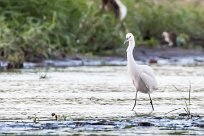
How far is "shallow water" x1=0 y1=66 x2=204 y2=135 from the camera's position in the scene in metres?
8.37

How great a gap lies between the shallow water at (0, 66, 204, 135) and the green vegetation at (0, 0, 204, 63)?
63.1 inches

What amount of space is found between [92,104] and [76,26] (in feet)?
29.8

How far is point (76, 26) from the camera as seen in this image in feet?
63.9

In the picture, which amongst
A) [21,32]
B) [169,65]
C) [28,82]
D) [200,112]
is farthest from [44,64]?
[200,112]

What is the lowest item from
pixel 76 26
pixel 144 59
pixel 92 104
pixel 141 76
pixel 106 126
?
pixel 106 126

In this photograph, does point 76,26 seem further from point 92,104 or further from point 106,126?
point 106,126

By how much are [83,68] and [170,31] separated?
6.00 m

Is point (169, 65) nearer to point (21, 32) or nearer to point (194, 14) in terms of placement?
point (21, 32)

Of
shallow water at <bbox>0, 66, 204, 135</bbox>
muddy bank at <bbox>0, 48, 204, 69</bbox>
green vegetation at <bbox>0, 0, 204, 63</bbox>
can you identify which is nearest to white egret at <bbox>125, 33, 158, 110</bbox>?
shallow water at <bbox>0, 66, 204, 135</bbox>

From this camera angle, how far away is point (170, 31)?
74.1 ft

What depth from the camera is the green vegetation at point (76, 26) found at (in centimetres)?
1769

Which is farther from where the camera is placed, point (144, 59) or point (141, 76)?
point (144, 59)

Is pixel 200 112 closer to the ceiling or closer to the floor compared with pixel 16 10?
closer to the floor

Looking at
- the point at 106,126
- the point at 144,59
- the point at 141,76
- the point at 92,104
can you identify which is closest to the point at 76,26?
the point at 144,59
